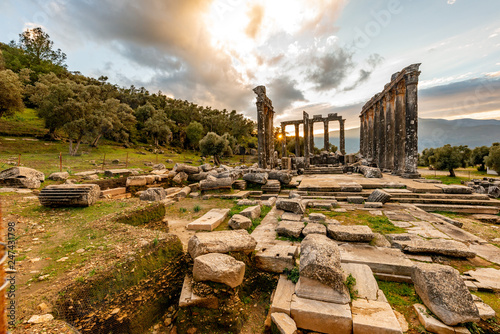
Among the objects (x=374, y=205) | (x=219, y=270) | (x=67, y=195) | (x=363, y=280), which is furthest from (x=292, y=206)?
(x=67, y=195)

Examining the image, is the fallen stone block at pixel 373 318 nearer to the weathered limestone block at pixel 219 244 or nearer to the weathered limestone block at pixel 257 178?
the weathered limestone block at pixel 219 244

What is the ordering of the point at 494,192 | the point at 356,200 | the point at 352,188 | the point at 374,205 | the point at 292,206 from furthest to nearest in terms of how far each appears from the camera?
the point at 494,192 → the point at 352,188 → the point at 356,200 → the point at 374,205 → the point at 292,206

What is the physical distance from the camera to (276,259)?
161 inches

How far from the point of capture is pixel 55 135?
1093 inches

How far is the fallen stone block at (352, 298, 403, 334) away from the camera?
2.64 meters

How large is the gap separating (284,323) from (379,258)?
7.88ft

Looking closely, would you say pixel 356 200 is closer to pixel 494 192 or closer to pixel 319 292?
pixel 319 292

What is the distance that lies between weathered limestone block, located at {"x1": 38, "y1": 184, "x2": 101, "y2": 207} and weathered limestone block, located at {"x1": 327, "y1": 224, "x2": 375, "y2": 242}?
6973 millimetres

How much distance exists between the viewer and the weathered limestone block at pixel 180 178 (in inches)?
512

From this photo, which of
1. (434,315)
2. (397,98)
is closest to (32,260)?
(434,315)

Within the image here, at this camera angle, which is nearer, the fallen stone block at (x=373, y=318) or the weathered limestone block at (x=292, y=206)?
the fallen stone block at (x=373, y=318)

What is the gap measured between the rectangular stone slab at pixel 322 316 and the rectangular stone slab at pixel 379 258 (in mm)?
1300

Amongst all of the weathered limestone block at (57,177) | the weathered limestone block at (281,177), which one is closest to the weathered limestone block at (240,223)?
the weathered limestone block at (281,177)

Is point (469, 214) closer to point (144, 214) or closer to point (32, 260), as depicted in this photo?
point (144, 214)
